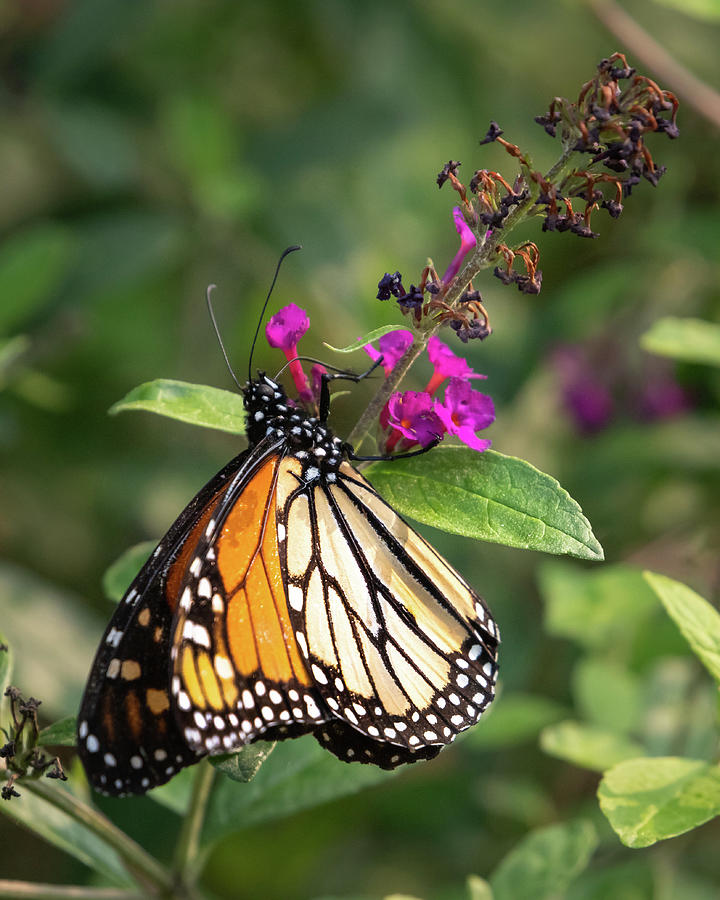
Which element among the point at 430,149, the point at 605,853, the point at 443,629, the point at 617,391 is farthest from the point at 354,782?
the point at 430,149

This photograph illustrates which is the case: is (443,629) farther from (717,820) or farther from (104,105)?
(104,105)

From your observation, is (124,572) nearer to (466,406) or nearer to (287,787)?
(287,787)

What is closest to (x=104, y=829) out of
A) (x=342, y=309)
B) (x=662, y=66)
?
(x=342, y=309)

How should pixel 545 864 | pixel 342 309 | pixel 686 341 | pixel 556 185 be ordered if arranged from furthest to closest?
pixel 342 309
pixel 686 341
pixel 545 864
pixel 556 185

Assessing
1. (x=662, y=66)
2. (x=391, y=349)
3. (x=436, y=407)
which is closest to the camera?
(x=436, y=407)

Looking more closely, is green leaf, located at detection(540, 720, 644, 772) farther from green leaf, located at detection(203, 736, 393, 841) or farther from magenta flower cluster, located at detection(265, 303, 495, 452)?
magenta flower cluster, located at detection(265, 303, 495, 452)

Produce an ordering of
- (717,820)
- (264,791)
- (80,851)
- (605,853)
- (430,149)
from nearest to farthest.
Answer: (80,851)
(264,791)
(605,853)
(717,820)
(430,149)

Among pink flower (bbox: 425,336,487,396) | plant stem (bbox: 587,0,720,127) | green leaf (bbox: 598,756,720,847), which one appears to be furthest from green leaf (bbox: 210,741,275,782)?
plant stem (bbox: 587,0,720,127)
